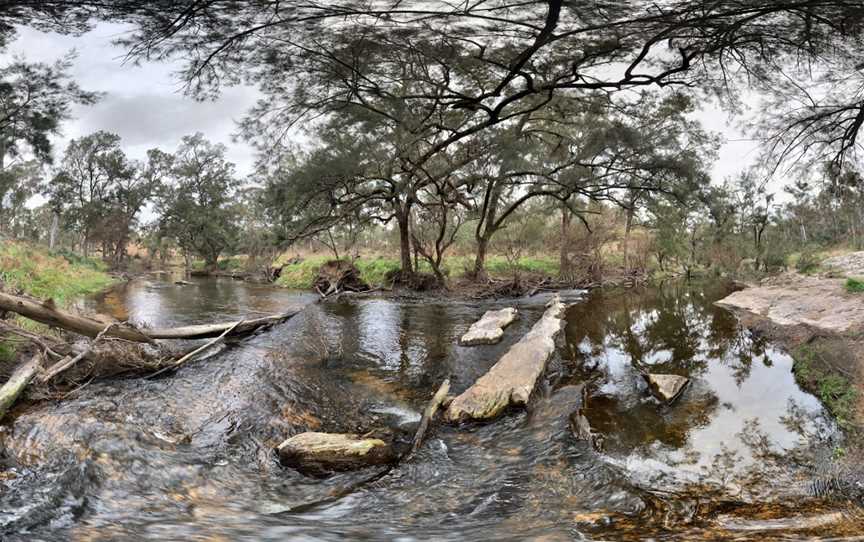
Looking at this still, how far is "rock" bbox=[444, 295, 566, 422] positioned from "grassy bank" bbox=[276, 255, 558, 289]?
38.5 ft

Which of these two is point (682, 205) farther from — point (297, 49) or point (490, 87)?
point (297, 49)

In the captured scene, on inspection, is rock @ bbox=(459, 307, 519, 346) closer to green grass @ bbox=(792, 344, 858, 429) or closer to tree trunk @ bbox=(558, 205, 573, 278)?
green grass @ bbox=(792, 344, 858, 429)

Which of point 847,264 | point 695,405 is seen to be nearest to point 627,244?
point 847,264

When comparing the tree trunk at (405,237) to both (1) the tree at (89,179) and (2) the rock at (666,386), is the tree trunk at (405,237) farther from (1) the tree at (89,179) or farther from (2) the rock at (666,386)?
(1) the tree at (89,179)

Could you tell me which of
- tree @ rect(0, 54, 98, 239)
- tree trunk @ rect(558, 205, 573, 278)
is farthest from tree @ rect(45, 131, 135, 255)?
tree trunk @ rect(558, 205, 573, 278)

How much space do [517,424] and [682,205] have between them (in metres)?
12.2

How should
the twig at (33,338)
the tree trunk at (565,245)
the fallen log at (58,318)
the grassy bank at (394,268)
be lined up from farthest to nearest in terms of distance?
1. the tree trunk at (565,245)
2. the grassy bank at (394,268)
3. the fallen log at (58,318)
4. the twig at (33,338)

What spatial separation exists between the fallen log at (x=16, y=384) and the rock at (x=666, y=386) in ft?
22.5

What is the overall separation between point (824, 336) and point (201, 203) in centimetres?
3750

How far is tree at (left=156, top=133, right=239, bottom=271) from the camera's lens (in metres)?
34.4

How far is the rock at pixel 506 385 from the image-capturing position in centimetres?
488

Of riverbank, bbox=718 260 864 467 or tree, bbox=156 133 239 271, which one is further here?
tree, bbox=156 133 239 271

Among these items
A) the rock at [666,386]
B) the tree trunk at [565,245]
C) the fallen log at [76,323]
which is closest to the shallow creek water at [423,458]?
the rock at [666,386]

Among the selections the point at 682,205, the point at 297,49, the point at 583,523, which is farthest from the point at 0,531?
the point at 682,205
